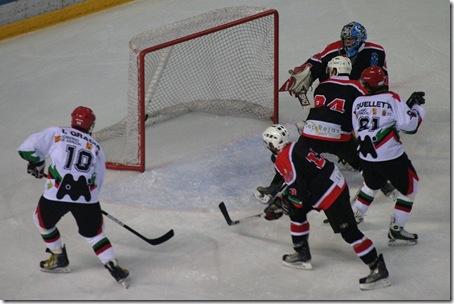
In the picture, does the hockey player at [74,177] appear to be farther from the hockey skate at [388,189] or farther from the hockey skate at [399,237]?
the hockey skate at [388,189]

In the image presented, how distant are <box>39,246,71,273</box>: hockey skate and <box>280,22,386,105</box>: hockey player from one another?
1782 millimetres

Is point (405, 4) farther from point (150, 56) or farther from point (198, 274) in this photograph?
point (198, 274)

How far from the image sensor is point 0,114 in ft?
23.4

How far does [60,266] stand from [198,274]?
695 mm

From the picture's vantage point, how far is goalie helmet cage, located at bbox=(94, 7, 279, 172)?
6285 millimetres

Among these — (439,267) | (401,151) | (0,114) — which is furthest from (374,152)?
(0,114)

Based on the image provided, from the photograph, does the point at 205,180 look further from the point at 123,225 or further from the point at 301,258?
the point at 301,258

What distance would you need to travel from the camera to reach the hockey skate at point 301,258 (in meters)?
5.02

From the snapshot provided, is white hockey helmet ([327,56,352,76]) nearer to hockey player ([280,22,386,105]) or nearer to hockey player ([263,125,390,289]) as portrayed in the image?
hockey player ([280,22,386,105])

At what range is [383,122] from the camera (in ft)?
16.7

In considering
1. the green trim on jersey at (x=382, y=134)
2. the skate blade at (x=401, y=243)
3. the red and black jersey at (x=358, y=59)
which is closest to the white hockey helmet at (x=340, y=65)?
the red and black jersey at (x=358, y=59)

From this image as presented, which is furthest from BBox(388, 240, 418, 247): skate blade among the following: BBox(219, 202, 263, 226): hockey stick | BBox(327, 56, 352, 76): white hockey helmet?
BBox(327, 56, 352, 76): white hockey helmet

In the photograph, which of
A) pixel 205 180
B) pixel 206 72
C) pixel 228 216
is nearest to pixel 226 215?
pixel 228 216

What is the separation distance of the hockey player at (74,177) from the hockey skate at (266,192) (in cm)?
82
